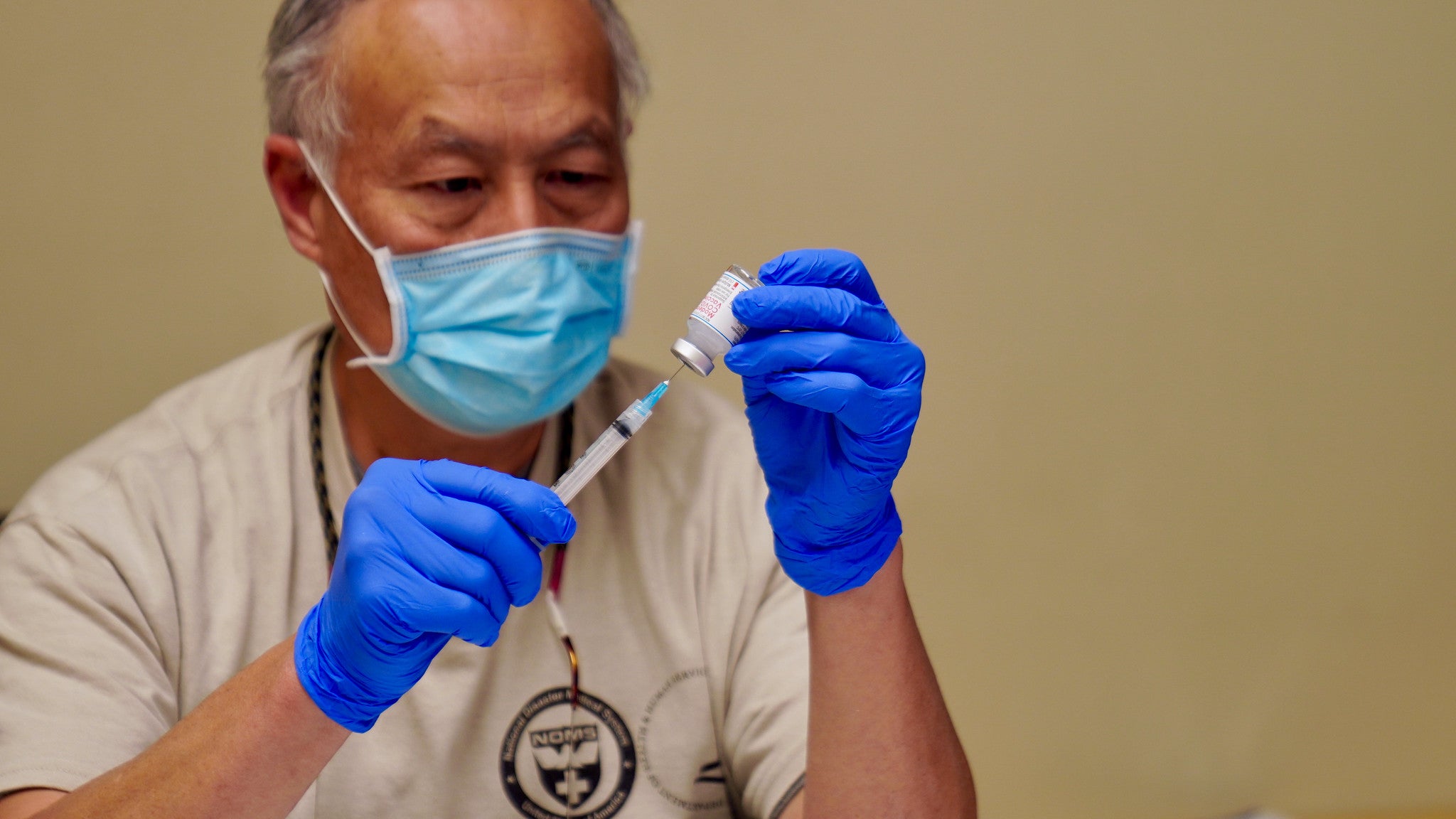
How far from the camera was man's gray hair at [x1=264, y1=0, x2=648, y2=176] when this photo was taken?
1241mm

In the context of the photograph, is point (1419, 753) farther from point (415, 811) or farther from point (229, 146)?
point (229, 146)

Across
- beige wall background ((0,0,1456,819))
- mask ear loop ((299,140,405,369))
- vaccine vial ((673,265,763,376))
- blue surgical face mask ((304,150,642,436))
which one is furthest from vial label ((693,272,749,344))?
beige wall background ((0,0,1456,819))

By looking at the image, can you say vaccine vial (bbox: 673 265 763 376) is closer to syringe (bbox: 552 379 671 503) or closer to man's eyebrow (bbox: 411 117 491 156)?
syringe (bbox: 552 379 671 503)

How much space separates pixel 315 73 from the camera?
1.26 m

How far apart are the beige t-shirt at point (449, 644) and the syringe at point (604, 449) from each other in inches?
12.4

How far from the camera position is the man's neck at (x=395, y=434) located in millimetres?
1322

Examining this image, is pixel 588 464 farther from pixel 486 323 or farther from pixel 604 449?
pixel 486 323

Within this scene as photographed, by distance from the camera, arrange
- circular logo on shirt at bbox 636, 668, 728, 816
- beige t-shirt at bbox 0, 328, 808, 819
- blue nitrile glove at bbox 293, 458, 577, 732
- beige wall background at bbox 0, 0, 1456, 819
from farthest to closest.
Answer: beige wall background at bbox 0, 0, 1456, 819 → circular logo on shirt at bbox 636, 668, 728, 816 → beige t-shirt at bbox 0, 328, 808, 819 → blue nitrile glove at bbox 293, 458, 577, 732

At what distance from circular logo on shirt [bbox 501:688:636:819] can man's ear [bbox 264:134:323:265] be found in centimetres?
55

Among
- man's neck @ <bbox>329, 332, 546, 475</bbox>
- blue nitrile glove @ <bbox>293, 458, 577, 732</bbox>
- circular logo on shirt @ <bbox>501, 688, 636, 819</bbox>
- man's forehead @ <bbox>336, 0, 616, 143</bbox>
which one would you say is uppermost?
man's forehead @ <bbox>336, 0, 616, 143</bbox>

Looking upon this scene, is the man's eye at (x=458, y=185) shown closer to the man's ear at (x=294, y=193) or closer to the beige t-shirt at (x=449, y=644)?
the man's ear at (x=294, y=193)

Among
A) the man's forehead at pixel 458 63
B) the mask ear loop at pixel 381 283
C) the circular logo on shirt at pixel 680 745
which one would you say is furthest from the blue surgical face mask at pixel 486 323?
the circular logo on shirt at pixel 680 745

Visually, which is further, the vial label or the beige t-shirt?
the beige t-shirt

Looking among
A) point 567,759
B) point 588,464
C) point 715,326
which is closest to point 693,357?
point 715,326
